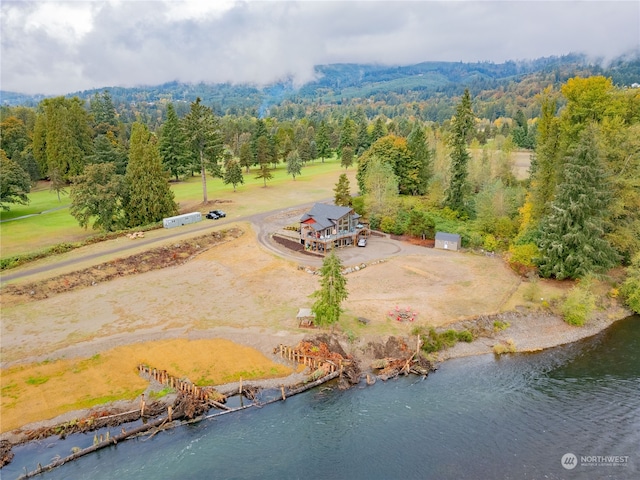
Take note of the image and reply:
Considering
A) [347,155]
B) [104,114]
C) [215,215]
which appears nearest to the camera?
[215,215]

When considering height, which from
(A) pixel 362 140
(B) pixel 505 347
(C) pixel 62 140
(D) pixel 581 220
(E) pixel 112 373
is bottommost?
(B) pixel 505 347

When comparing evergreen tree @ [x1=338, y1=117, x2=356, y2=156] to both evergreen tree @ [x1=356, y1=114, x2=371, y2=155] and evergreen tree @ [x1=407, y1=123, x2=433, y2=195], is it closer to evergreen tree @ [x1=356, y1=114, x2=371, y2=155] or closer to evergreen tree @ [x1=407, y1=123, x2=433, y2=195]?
evergreen tree @ [x1=356, y1=114, x2=371, y2=155]

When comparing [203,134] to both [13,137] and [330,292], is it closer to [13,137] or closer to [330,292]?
[330,292]

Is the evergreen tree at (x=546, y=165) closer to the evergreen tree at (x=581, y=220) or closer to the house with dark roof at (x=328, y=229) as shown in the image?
the evergreen tree at (x=581, y=220)

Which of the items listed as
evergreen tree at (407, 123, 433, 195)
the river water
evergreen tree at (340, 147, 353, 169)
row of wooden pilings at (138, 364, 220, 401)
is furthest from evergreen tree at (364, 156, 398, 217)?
row of wooden pilings at (138, 364, 220, 401)

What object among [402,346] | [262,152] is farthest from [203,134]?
[402,346]

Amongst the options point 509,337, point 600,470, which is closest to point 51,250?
point 509,337
